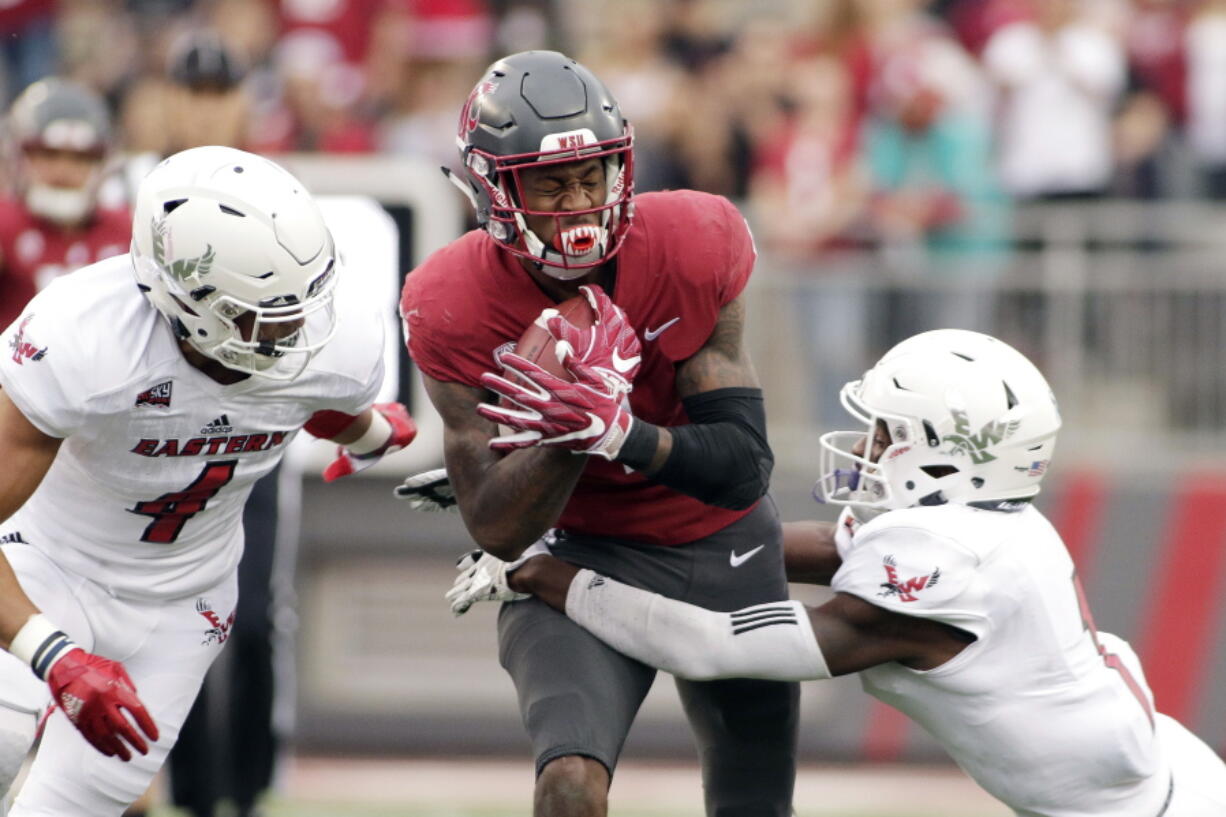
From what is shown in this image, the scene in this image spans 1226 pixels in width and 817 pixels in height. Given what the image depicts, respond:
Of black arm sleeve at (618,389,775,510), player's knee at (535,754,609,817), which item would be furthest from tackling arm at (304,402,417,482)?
player's knee at (535,754,609,817)

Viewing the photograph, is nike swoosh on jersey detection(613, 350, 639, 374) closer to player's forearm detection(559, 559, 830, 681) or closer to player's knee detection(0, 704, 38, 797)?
player's forearm detection(559, 559, 830, 681)

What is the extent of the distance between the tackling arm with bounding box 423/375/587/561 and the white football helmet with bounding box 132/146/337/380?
351 millimetres

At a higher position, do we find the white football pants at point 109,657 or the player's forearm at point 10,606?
the player's forearm at point 10,606

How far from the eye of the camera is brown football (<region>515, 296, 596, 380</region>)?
12.6 feet

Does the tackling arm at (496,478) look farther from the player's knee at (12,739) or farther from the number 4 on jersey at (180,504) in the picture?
the player's knee at (12,739)

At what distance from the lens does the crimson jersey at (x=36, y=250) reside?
20.0ft

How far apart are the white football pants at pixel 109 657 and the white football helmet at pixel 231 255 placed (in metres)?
0.65

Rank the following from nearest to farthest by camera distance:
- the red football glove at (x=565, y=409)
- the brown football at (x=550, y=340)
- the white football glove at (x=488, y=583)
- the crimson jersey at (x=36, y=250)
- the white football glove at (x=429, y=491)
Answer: the red football glove at (x=565, y=409) → the brown football at (x=550, y=340) → the white football glove at (x=488, y=583) → the white football glove at (x=429, y=491) → the crimson jersey at (x=36, y=250)

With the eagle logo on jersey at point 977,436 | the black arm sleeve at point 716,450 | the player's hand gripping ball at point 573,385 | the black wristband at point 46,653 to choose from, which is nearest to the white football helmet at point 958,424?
the eagle logo on jersey at point 977,436

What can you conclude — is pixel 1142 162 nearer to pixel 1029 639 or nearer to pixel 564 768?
pixel 1029 639

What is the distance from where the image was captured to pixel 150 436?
4.07 meters

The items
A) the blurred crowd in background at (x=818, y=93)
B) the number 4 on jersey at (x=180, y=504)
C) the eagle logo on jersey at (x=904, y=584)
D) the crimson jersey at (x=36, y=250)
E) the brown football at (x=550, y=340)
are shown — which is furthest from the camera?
the blurred crowd in background at (x=818, y=93)

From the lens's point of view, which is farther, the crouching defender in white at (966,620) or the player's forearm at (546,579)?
the player's forearm at (546,579)

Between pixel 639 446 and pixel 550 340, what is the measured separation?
282mm
